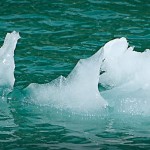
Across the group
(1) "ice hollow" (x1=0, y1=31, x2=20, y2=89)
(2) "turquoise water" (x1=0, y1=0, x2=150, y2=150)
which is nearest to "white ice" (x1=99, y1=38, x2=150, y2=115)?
(2) "turquoise water" (x1=0, y1=0, x2=150, y2=150)

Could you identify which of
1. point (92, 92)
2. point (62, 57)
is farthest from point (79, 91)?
point (62, 57)

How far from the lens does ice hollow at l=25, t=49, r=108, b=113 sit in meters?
10.4

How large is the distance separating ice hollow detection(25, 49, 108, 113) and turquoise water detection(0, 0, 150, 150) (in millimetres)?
130

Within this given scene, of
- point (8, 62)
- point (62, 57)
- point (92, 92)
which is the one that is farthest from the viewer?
point (62, 57)

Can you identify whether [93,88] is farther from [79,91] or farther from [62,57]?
[62,57]

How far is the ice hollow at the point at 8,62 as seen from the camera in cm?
1138

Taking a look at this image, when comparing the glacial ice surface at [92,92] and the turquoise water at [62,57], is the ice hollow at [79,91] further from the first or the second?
the turquoise water at [62,57]

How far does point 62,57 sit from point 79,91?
3206mm

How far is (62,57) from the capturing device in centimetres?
1375

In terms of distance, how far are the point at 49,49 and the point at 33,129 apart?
176 inches

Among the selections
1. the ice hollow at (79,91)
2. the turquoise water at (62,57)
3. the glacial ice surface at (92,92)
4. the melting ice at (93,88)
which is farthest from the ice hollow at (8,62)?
the ice hollow at (79,91)

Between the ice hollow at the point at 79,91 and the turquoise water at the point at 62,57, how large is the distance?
13 centimetres

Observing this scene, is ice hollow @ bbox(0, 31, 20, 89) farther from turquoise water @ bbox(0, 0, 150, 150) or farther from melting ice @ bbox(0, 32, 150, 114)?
turquoise water @ bbox(0, 0, 150, 150)

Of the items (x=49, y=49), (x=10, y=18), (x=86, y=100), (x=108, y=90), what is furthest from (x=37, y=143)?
(x=10, y=18)
